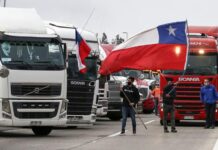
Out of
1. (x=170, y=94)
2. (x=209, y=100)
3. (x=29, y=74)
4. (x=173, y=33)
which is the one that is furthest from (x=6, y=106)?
(x=209, y=100)

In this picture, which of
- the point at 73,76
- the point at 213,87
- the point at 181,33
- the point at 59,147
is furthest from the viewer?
the point at 213,87

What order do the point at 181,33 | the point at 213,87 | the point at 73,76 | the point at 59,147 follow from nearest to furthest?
the point at 59,147 → the point at 181,33 → the point at 73,76 → the point at 213,87

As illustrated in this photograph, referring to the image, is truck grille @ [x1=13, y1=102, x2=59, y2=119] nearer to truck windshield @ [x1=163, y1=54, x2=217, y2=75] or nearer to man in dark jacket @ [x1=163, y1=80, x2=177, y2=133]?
man in dark jacket @ [x1=163, y1=80, x2=177, y2=133]

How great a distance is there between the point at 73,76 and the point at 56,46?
11.4 feet

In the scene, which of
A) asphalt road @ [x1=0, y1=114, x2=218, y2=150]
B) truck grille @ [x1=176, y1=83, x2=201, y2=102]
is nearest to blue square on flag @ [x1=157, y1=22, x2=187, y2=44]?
asphalt road @ [x1=0, y1=114, x2=218, y2=150]

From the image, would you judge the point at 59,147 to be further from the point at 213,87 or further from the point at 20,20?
the point at 213,87

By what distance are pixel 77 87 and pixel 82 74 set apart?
17.9 inches

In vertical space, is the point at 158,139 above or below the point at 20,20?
below

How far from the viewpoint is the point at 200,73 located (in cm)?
3155

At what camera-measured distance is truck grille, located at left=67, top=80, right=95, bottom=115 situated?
27109 mm

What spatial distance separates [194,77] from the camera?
3150 cm

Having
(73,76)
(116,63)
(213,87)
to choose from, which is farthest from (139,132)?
(116,63)

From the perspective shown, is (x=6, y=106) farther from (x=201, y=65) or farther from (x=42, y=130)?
(x=201, y=65)

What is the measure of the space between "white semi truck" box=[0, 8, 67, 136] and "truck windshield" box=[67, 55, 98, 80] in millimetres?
3147
